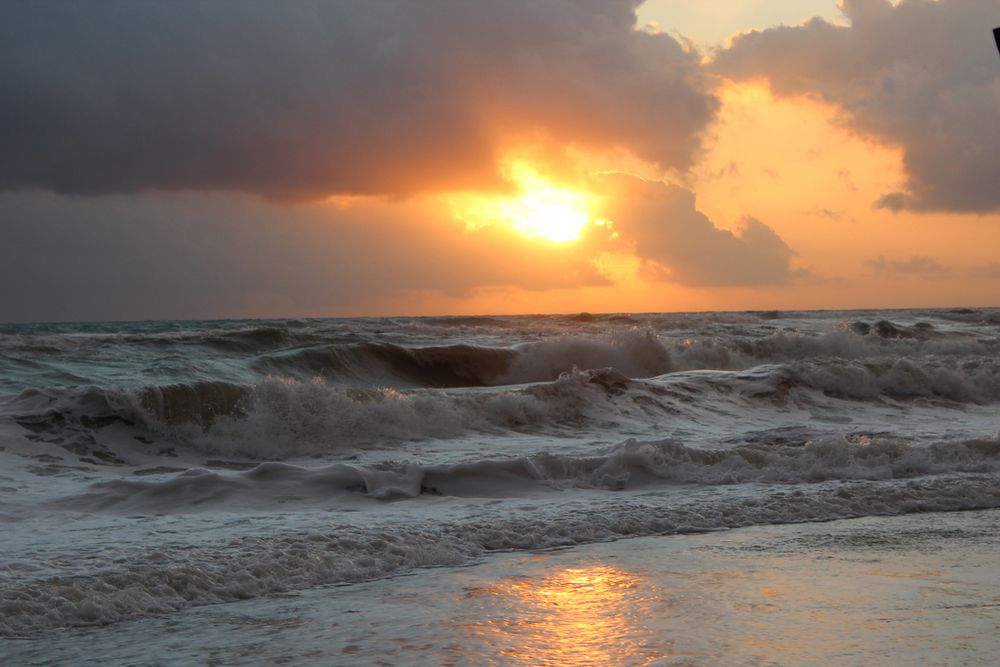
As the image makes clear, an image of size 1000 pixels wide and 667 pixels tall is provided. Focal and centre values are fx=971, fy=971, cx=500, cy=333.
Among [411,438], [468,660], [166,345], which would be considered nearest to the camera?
[468,660]

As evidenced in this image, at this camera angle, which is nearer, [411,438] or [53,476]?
[53,476]

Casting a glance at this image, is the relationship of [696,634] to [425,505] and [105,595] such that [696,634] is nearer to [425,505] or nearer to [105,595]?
[105,595]

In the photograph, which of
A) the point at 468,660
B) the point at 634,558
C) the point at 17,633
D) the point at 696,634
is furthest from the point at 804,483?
the point at 17,633

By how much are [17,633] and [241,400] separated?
8.44 metres

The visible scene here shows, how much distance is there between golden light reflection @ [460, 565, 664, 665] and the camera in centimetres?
439

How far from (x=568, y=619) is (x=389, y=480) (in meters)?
4.52

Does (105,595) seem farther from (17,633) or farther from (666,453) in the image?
(666,453)

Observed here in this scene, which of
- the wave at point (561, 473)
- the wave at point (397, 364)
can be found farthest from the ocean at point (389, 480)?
the wave at point (397, 364)

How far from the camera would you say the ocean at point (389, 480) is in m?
5.47

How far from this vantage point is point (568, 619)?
16.4 ft

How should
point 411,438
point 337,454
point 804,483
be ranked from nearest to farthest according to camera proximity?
point 804,483, point 337,454, point 411,438

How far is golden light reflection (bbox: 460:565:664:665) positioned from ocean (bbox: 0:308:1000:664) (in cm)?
9

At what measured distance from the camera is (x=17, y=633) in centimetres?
495

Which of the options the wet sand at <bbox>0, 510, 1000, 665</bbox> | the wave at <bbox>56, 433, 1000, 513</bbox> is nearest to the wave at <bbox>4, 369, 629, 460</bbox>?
the wave at <bbox>56, 433, 1000, 513</bbox>
